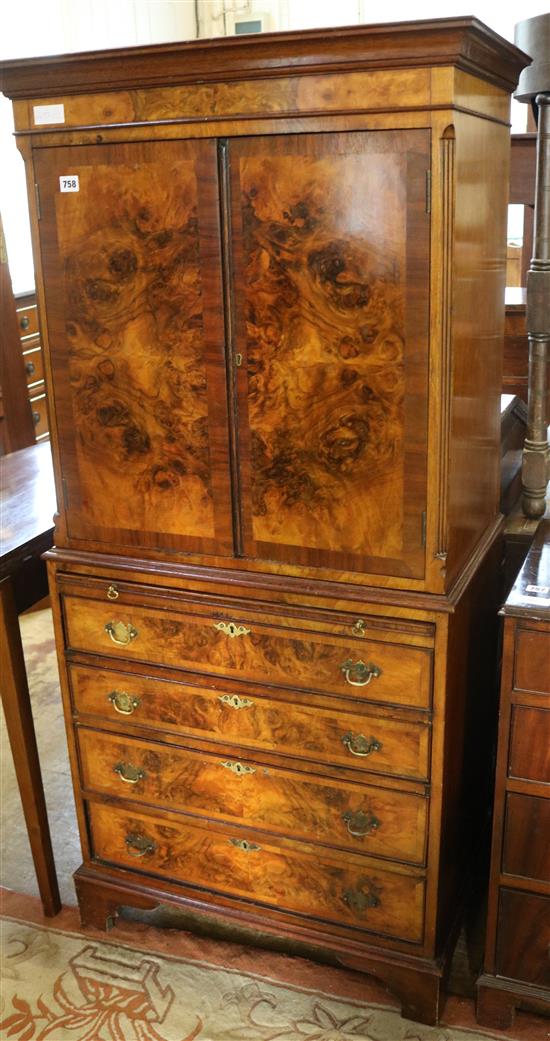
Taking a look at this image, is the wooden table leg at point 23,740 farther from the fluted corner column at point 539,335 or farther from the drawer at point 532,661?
the fluted corner column at point 539,335

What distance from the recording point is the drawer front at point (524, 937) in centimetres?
201

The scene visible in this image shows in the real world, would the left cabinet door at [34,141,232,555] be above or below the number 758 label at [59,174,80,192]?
below

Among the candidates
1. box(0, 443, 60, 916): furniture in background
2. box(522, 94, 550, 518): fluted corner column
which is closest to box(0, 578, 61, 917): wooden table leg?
box(0, 443, 60, 916): furniture in background

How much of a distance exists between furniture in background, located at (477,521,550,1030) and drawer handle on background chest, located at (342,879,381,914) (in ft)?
0.79

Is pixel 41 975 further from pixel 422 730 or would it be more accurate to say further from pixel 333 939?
pixel 422 730

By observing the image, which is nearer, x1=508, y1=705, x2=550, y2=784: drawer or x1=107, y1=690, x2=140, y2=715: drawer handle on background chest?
x1=508, y1=705, x2=550, y2=784: drawer

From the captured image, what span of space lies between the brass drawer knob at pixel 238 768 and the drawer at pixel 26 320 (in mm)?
2874

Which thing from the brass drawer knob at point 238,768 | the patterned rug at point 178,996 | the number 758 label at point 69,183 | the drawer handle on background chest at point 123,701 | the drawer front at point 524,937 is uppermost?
the number 758 label at point 69,183

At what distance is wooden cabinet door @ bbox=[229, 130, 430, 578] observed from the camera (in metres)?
1.67

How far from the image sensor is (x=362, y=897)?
212 centimetres

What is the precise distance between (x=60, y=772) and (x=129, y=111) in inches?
82.5

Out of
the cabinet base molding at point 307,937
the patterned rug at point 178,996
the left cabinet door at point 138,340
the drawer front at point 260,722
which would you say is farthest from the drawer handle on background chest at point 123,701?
the patterned rug at point 178,996

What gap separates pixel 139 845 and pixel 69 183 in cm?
150

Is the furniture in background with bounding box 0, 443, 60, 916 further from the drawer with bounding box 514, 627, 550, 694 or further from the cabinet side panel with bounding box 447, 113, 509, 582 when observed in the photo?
Result: the drawer with bounding box 514, 627, 550, 694
